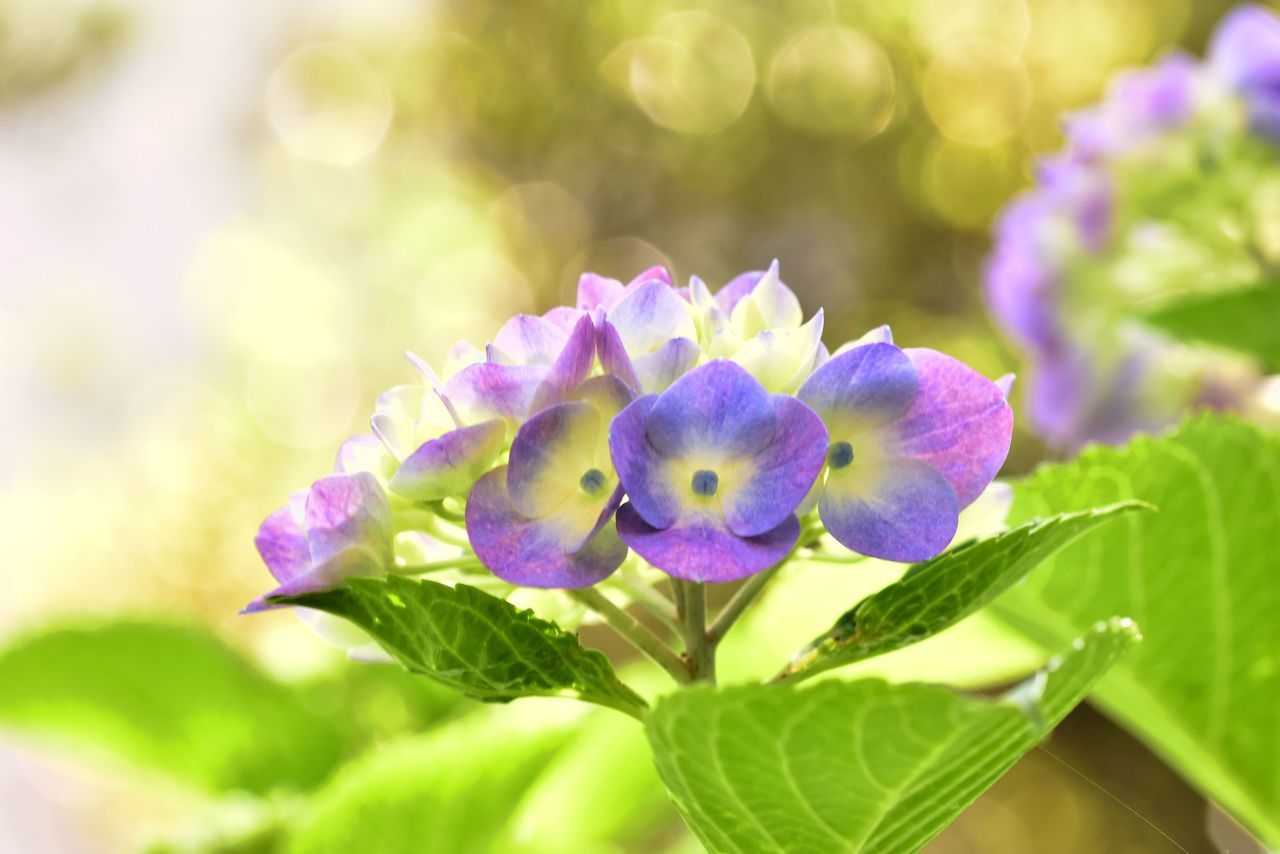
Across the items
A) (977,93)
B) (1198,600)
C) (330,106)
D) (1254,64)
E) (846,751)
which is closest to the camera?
(846,751)

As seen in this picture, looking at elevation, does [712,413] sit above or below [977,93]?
below

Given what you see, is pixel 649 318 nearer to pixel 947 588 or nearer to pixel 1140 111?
pixel 947 588

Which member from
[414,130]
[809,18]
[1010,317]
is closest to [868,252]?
[809,18]

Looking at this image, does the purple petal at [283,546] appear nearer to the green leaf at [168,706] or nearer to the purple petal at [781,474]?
the purple petal at [781,474]

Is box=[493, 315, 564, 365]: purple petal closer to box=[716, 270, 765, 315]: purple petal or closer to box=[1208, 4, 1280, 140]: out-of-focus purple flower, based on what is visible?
box=[716, 270, 765, 315]: purple petal

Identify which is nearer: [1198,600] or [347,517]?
[347,517]

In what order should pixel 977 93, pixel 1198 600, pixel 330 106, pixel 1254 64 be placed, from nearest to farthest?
1. pixel 1198 600
2. pixel 1254 64
3. pixel 977 93
4. pixel 330 106

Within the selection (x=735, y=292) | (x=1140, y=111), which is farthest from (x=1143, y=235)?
(x=735, y=292)
